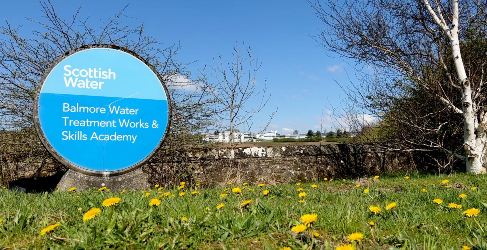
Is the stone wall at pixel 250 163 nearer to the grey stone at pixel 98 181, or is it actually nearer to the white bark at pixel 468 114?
the white bark at pixel 468 114

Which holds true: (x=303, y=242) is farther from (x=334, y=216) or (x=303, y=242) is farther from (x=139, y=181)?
(x=139, y=181)

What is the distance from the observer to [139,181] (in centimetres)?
521

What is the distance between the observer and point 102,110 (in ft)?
15.7

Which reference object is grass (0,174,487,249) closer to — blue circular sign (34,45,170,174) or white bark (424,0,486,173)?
blue circular sign (34,45,170,174)

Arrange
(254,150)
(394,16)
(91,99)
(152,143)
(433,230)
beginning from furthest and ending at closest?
(394,16) < (254,150) < (152,143) < (91,99) < (433,230)

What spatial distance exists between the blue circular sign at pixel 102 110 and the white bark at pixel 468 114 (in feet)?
22.6

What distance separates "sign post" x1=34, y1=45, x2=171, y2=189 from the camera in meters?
4.65

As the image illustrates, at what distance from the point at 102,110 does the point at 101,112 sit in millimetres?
30

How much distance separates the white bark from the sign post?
6884 mm

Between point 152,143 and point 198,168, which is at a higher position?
point 152,143

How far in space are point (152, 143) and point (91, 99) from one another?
1.00m

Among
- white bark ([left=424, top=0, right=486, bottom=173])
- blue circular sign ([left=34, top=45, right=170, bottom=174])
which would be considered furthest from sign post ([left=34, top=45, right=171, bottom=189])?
white bark ([left=424, top=0, right=486, bottom=173])

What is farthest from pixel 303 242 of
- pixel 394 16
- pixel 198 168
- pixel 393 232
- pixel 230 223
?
pixel 394 16

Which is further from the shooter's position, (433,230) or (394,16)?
(394,16)
